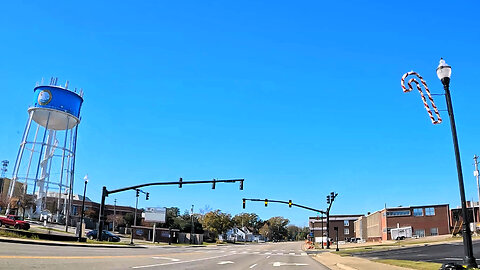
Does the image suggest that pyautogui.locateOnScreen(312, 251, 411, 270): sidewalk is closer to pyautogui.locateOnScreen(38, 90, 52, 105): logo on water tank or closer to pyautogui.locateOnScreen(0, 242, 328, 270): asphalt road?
pyautogui.locateOnScreen(0, 242, 328, 270): asphalt road

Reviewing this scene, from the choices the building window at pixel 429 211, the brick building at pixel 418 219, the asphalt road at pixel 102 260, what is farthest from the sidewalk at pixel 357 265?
the building window at pixel 429 211

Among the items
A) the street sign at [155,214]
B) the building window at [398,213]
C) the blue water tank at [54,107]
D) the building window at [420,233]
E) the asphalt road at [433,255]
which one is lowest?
the building window at [420,233]

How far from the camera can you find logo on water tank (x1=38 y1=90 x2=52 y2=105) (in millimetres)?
59125

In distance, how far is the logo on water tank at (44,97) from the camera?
59.1m

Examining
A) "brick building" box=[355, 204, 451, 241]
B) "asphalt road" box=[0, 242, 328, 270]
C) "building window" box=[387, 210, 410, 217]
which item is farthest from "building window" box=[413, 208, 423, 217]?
"asphalt road" box=[0, 242, 328, 270]

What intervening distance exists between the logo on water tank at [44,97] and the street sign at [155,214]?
3879 centimetres

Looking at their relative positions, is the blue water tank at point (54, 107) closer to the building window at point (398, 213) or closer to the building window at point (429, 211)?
the building window at point (398, 213)

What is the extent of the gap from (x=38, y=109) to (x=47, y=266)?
54414 millimetres

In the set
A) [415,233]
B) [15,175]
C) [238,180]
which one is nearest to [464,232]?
[238,180]

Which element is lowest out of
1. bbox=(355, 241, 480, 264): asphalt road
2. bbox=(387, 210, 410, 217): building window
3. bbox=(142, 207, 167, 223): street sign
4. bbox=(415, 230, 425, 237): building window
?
bbox=(415, 230, 425, 237): building window

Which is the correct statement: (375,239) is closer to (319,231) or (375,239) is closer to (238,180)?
(319,231)

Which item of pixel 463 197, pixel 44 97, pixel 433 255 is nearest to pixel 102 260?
pixel 463 197

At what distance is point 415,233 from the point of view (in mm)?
79250

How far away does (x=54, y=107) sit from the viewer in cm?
5925
